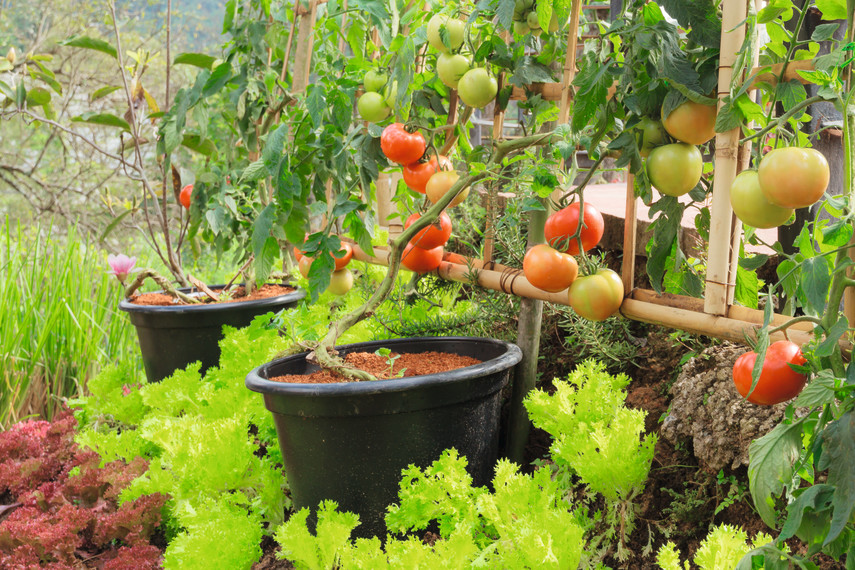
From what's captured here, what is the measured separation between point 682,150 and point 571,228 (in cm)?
23

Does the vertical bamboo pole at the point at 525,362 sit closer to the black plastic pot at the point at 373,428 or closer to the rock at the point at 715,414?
the black plastic pot at the point at 373,428

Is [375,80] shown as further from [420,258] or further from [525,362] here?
[525,362]

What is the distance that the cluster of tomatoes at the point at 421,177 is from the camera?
1.27 m

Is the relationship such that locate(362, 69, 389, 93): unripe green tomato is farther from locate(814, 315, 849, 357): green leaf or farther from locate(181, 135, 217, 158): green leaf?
locate(181, 135, 217, 158): green leaf

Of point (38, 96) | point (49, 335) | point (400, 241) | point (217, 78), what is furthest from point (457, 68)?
point (49, 335)

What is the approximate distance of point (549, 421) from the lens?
3.84ft

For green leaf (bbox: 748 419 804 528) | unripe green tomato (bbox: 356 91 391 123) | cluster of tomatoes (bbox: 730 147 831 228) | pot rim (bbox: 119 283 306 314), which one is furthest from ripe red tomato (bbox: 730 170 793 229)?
pot rim (bbox: 119 283 306 314)

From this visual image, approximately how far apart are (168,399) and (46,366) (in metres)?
1.10

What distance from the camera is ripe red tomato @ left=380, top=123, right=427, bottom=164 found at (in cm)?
127

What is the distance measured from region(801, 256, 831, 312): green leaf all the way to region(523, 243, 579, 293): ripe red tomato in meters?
0.44

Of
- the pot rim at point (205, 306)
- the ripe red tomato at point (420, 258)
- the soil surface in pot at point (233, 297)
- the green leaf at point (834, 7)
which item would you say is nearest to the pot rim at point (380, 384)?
the ripe red tomato at point (420, 258)

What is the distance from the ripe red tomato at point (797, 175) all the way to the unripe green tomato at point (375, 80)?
88 cm

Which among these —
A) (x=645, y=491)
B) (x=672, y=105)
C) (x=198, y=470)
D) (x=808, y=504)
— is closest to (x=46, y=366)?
(x=198, y=470)

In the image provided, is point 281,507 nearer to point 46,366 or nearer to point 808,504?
point 808,504
